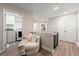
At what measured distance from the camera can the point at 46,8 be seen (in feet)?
6.85

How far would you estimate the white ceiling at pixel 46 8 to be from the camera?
6.41ft

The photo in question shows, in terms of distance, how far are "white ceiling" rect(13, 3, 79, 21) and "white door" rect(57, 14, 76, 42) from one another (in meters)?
0.19

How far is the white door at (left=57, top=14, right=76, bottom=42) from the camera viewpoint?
2.16 m

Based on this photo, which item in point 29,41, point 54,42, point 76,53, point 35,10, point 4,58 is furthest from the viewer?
point 54,42

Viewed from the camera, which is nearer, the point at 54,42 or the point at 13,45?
the point at 13,45

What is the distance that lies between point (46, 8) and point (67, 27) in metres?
0.79

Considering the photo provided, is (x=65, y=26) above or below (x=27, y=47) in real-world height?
above

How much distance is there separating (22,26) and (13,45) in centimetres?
→ 55

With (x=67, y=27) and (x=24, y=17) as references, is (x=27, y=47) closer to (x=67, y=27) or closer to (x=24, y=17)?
(x=24, y=17)

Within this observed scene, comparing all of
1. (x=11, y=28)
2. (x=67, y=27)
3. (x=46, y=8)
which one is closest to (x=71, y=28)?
(x=67, y=27)

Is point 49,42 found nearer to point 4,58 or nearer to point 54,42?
point 54,42

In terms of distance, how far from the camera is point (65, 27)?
219 centimetres

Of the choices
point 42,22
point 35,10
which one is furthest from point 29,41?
point 35,10

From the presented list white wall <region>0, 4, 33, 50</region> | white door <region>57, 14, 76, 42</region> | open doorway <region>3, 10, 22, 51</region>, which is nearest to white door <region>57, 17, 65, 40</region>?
white door <region>57, 14, 76, 42</region>
